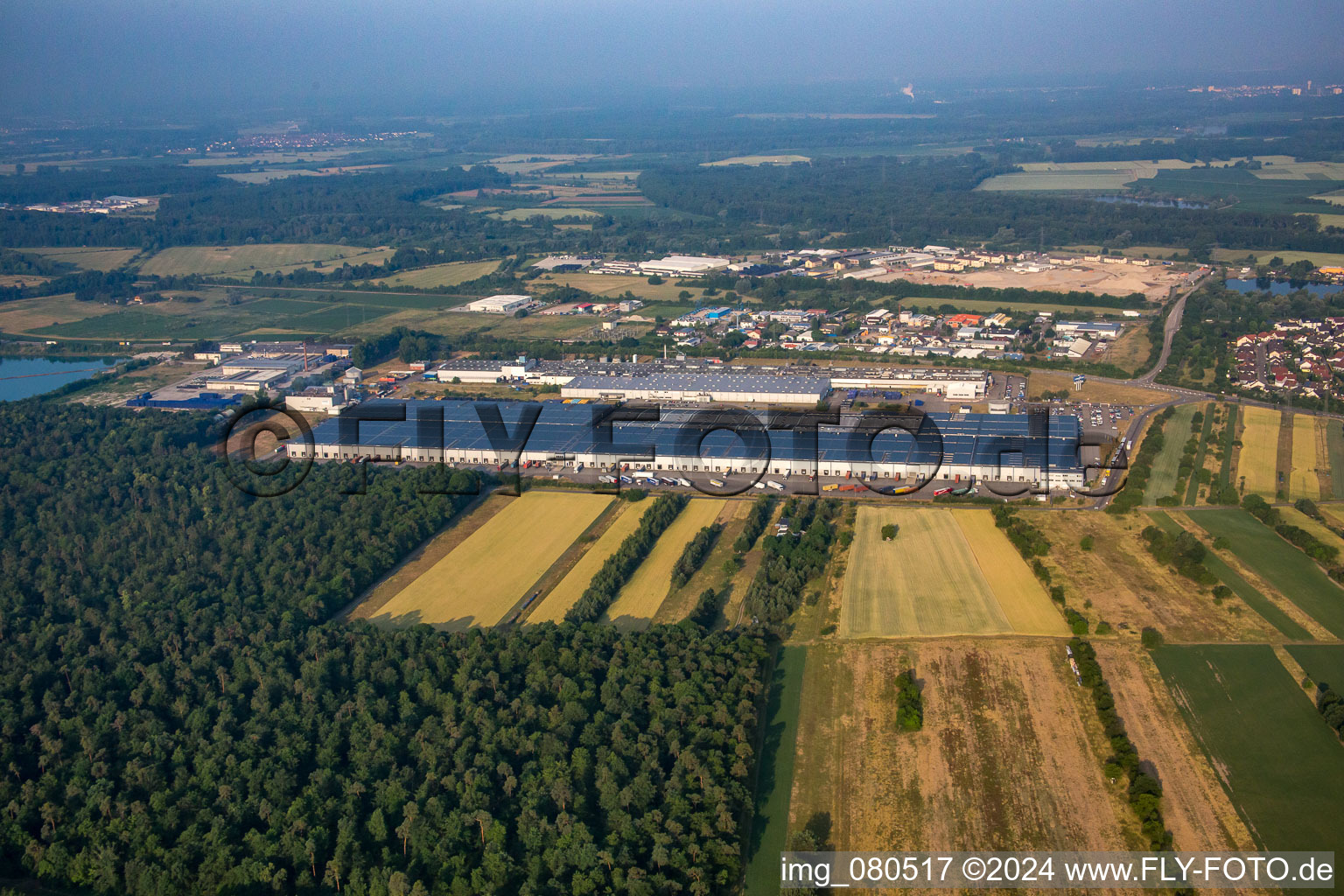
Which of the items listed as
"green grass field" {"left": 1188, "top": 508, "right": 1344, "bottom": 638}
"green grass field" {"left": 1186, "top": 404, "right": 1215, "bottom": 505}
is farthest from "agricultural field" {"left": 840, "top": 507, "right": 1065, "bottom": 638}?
"green grass field" {"left": 1186, "top": 404, "right": 1215, "bottom": 505}

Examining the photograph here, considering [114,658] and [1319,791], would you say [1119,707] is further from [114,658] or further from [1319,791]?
[114,658]

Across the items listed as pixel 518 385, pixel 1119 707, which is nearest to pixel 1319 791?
pixel 1119 707

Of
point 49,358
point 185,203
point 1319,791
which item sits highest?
point 185,203

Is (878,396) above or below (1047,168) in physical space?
below

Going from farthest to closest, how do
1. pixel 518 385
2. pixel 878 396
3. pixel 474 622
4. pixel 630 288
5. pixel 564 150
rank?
pixel 564 150 → pixel 630 288 → pixel 518 385 → pixel 878 396 → pixel 474 622

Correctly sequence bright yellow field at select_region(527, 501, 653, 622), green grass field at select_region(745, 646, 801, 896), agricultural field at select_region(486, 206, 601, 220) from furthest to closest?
agricultural field at select_region(486, 206, 601, 220) → bright yellow field at select_region(527, 501, 653, 622) → green grass field at select_region(745, 646, 801, 896)

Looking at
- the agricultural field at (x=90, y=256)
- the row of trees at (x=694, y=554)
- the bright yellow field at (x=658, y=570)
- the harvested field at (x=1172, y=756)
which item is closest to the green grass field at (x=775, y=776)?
the bright yellow field at (x=658, y=570)

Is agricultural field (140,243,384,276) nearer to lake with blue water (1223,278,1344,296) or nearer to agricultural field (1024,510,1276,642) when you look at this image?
lake with blue water (1223,278,1344,296)
